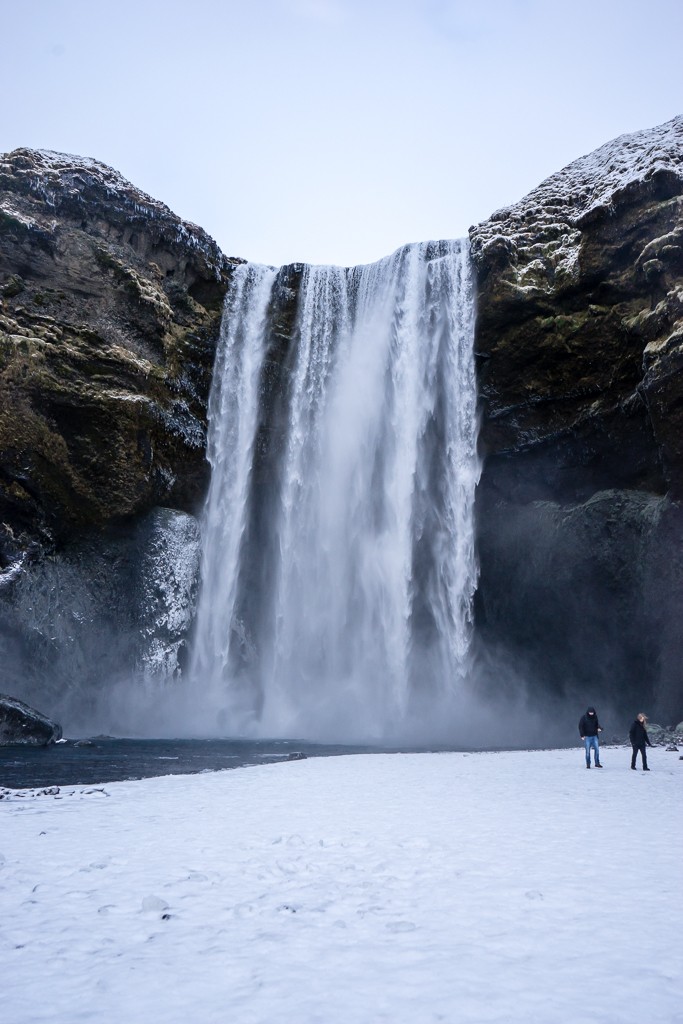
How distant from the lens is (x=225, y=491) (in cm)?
3036

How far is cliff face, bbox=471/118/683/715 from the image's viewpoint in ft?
79.4

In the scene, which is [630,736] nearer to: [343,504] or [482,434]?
[482,434]

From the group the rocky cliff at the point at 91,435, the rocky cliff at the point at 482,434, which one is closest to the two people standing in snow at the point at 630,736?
the rocky cliff at the point at 482,434

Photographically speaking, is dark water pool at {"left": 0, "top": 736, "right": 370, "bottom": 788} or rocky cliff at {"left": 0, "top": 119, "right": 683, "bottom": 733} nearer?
dark water pool at {"left": 0, "top": 736, "right": 370, "bottom": 788}

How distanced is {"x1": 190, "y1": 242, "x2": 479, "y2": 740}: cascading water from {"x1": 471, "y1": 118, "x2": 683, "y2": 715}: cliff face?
1.78 m

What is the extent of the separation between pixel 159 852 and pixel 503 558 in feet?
78.7

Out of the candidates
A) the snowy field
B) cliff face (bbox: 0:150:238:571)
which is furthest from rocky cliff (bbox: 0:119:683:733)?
the snowy field

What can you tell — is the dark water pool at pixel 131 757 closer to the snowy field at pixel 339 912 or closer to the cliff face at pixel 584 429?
the snowy field at pixel 339 912

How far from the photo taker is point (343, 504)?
96.1 ft

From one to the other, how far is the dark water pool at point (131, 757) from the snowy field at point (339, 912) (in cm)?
418

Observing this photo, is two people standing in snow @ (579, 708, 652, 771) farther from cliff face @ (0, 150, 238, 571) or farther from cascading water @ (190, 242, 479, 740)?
cliff face @ (0, 150, 238, 571)

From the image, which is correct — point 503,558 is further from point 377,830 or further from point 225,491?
point 377,830

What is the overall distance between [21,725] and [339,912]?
1785cm

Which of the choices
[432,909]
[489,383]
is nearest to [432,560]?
[489,383]
